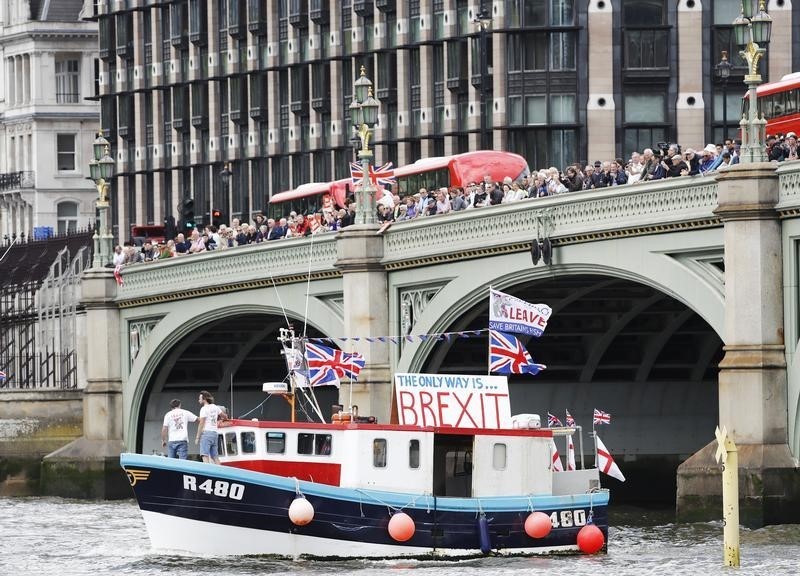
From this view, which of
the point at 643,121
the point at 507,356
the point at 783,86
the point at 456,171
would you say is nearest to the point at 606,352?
the point at 456,171

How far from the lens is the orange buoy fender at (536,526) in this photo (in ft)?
179

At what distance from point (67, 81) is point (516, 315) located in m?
93.5

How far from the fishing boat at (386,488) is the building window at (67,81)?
95.2 metres

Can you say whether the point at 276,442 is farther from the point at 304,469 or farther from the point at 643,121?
the point at 643,121

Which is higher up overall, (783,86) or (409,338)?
(783,86)

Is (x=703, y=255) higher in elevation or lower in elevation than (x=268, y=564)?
higher

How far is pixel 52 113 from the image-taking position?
148m

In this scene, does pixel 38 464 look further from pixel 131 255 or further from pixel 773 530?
pixel 773 530

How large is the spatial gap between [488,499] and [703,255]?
25.8ft

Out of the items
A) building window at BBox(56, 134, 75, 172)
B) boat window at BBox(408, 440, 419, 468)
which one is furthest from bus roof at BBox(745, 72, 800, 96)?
building window at BBox(56, 134, 75, 172)

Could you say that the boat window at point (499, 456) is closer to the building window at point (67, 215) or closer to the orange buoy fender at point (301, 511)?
the orange buoy fender at point (301, 511)

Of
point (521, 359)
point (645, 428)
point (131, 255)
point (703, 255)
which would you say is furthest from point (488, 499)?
point (131, 255)

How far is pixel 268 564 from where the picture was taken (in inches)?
2092

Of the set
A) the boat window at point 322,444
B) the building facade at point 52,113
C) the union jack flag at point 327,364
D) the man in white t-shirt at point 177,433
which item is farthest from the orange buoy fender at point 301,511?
→ the building facade at point 52,113
